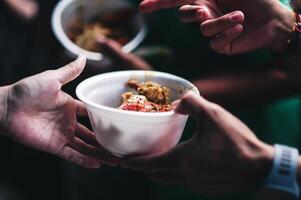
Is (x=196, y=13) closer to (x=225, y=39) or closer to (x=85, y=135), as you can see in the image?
(x=225, y=39)

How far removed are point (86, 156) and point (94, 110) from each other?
0.61 feet

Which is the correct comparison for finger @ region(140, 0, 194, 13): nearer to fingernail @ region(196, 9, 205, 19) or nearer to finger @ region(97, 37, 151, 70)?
fingernail @ region(196, 9, 205, 19)

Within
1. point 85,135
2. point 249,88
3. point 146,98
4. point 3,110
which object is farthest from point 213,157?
point 249,88

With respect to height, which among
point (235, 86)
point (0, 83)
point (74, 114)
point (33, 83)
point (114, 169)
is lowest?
point (114, 169)

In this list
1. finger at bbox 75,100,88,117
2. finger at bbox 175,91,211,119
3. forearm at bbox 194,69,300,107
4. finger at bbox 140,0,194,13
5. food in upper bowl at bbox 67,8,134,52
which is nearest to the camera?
finger at bbox 175,91,211,119

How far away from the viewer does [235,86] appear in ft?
4.95

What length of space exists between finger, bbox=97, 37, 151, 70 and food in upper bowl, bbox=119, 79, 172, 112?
0.44 m

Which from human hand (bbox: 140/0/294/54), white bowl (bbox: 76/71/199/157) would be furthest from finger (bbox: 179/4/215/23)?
white bowl (bbox: 76/71/199/157)

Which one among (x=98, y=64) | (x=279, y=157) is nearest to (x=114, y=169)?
(x=98, y=64)

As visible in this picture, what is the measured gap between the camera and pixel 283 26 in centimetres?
126

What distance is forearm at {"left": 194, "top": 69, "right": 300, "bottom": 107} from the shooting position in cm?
149

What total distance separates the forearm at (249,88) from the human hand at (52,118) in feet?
1.93

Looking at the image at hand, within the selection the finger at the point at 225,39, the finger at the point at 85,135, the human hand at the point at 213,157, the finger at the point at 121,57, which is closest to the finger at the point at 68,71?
the finger at the point at 85,135

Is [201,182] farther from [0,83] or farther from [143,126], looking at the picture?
[0,83]
